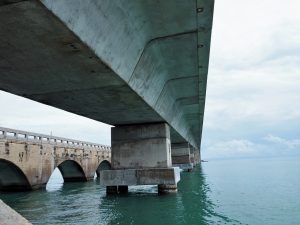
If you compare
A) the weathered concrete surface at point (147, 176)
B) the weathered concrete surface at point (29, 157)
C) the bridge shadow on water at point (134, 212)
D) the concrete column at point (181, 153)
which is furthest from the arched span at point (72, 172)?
the weathered concrete surface at point (147, 176)

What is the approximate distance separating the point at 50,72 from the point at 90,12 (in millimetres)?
2999

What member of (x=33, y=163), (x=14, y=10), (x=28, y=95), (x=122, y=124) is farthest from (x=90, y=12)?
(x=33, y=163)

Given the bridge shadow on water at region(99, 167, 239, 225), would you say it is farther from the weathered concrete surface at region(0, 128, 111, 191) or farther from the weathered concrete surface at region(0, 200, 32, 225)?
the weathered concrete surface at region(0, 128, 111, 191)

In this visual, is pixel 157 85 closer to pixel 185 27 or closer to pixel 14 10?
pixel 185 27

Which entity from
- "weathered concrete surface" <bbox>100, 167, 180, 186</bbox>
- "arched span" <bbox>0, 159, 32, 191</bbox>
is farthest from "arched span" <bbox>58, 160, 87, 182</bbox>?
"weathered concrete surface" <bbox>100, 167, 180, 186</bbox>

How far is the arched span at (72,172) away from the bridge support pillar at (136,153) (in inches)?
768

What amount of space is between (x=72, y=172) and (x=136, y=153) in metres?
23.0

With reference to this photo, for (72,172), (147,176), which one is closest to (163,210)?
(147,176)

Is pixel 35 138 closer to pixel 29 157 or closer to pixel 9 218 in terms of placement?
pixel 29 157

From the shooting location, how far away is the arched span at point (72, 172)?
37400 millimetres

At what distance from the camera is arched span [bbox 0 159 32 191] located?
81.4 ft

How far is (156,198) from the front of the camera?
17312mm

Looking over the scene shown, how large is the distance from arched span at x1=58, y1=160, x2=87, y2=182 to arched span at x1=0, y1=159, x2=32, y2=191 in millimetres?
10619

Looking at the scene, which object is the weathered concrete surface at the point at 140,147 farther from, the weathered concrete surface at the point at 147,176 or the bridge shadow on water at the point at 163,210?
the bridge shadow on water at the point at 163,210
